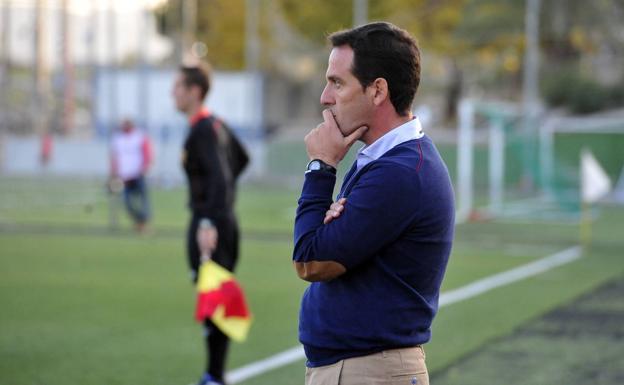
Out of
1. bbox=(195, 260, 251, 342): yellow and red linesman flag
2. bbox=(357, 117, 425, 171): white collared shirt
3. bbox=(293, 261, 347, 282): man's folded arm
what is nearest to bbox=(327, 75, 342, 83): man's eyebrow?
bbox=(357, 117, 425, 171): white collared shirt

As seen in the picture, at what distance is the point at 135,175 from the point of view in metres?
22.3

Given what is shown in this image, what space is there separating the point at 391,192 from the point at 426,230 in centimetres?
21

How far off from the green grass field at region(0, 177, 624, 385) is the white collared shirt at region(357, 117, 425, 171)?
478cm

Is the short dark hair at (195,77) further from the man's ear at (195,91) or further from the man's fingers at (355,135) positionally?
the man's fingers at (355,135)

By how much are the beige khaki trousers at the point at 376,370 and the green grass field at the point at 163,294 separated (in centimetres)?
459

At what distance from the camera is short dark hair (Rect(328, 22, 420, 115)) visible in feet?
12.3

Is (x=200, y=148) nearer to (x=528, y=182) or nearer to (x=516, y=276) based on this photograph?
(x=516, y=276)

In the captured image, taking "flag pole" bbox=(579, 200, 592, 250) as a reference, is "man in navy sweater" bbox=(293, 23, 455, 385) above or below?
above

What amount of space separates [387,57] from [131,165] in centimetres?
1906

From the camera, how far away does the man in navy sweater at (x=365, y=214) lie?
3709 mm

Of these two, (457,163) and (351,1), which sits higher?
(351,1)

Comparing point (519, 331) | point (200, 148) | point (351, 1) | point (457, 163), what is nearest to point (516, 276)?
point (519, 331)

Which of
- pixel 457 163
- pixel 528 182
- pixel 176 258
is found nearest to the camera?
pixel 176 258

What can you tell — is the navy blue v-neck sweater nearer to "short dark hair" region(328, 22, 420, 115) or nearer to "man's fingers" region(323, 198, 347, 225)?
"man's fingers" region(323, 198, 347, 225)
